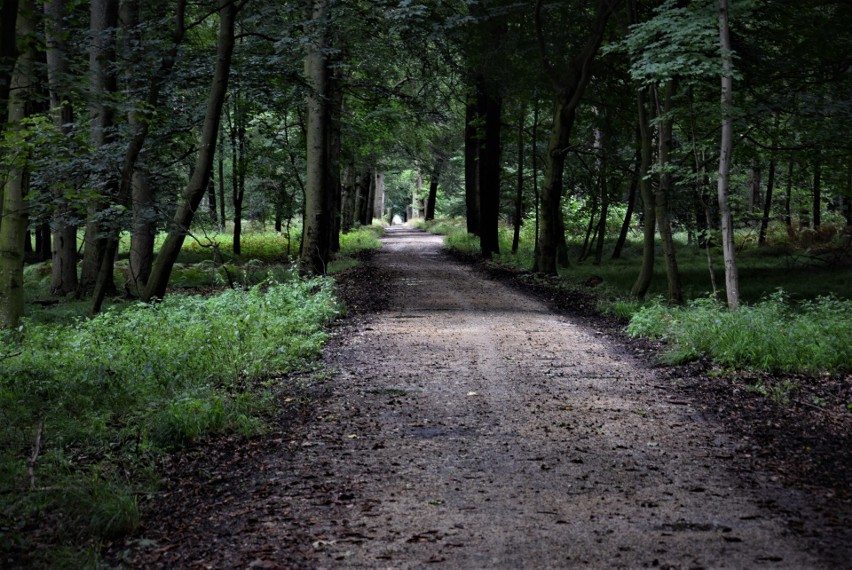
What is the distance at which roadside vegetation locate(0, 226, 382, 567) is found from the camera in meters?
4.48

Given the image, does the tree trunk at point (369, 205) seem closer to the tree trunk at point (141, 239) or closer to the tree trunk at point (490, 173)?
the tree trunk at point (490, 173)

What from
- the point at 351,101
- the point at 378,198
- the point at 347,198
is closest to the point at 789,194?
the point at 351,101

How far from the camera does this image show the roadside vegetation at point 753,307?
8609 millimetres

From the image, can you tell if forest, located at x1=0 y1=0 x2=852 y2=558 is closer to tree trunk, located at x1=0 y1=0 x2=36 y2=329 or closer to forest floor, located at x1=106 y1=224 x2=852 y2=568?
tree trunk, located at x1=0 y1=0 x2=36 y2=329

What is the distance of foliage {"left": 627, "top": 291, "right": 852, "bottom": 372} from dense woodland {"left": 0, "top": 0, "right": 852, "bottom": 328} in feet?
4.53

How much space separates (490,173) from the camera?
Result: 25.7 meters

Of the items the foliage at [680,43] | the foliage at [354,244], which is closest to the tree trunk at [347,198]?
the foliage at [354,244]

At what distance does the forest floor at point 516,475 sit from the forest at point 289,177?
1.92 feet

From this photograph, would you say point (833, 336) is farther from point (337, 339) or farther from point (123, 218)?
point (123, 218)

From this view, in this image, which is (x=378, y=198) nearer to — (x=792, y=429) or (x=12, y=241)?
(x=12, y=241)

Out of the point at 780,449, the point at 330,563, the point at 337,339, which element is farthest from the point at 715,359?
the point at 330,563

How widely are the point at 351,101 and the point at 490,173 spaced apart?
17.9 ft

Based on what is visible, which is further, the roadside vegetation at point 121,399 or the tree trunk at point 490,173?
the tree trunk at point 490,173

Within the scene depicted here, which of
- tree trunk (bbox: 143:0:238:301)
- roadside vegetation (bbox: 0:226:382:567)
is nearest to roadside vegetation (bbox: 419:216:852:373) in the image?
roadside vegetation (bbox: 0:226:382:567)
